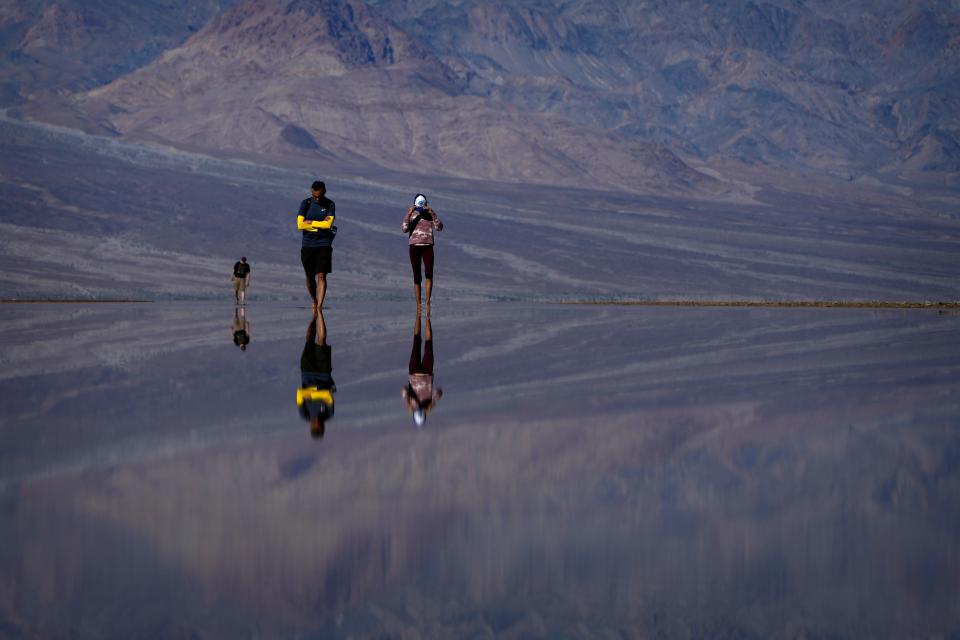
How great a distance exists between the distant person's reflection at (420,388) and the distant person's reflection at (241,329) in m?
1.57

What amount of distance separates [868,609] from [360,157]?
181598mm

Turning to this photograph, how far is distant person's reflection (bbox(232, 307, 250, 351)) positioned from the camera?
45.4 ft

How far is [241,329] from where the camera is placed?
649 inches

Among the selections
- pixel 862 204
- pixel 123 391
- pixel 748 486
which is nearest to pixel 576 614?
pixel 748 486

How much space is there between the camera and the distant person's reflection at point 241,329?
13.9m

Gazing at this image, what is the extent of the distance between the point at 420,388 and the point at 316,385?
628mm

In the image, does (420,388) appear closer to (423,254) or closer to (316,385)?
(316,385)

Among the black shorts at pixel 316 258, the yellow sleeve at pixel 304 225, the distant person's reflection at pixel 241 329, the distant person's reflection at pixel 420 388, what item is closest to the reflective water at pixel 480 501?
the distant person's reflection at pixel 420 388

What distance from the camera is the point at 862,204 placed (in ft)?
585

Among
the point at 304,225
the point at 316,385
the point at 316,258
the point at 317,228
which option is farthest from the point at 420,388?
the point at 316,258

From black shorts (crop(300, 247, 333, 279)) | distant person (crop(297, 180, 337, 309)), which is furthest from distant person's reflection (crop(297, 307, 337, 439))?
black shorts (crop(300, 247, 333, 279))

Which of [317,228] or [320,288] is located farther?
[320,288]

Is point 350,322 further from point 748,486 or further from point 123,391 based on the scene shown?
point 748,486

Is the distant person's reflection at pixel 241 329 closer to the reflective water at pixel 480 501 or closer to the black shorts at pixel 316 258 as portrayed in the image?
the black shorts at pixel 316 258
